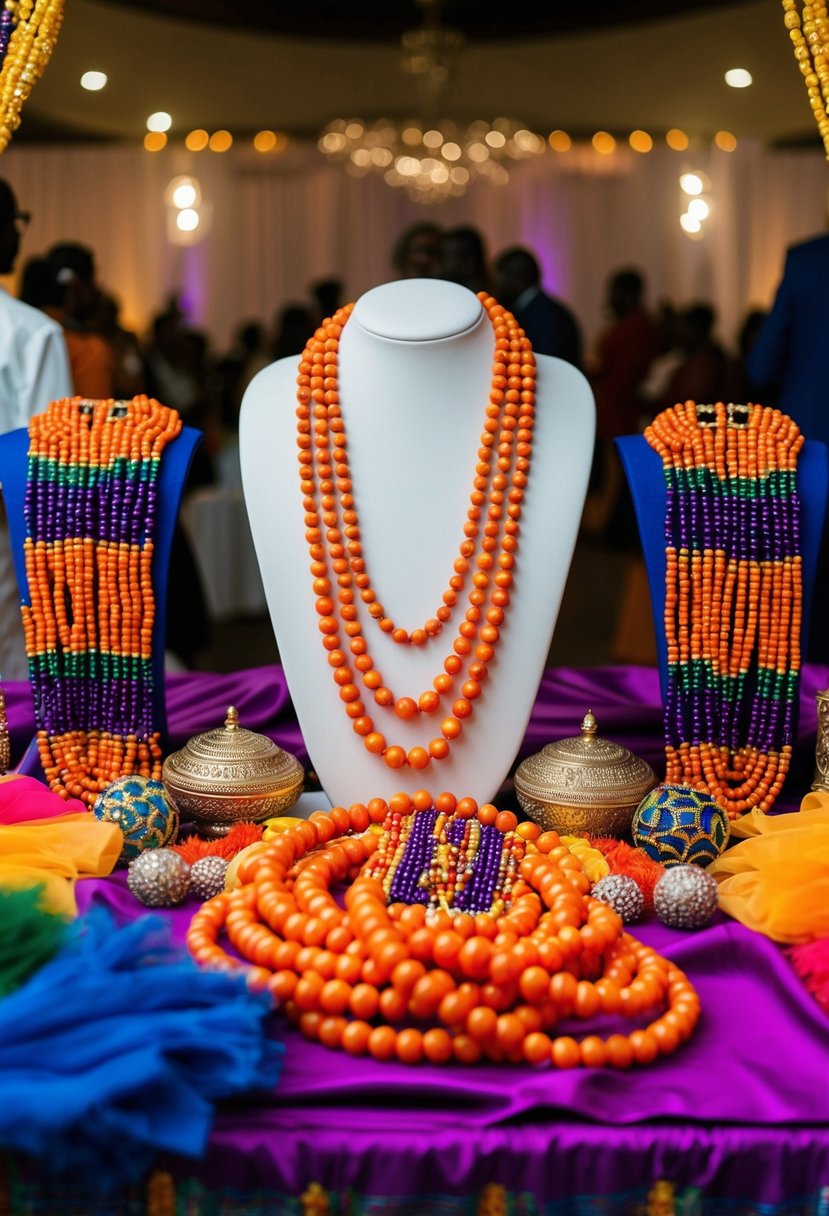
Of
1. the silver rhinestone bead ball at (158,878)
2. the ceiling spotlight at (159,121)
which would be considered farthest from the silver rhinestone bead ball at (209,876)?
the ceiling spotlight at (159,121)

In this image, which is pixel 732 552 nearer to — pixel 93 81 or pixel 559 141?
pixel 93 81

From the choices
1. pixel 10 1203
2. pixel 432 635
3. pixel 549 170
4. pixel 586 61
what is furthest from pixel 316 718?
pixel 549 170

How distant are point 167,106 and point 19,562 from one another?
25.4 ft

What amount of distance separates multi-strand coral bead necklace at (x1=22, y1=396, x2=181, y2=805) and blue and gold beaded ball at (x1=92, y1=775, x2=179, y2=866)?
0.57 feet

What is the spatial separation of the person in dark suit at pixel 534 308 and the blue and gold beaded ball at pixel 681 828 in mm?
2291

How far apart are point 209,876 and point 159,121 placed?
861cm

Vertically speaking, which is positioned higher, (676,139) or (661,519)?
(676,139)

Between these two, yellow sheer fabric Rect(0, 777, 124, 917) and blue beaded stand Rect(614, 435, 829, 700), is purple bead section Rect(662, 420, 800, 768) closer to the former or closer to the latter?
blue beaded stand Rect(614, 435, 829, 700)

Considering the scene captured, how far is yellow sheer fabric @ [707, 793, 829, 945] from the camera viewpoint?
129cm

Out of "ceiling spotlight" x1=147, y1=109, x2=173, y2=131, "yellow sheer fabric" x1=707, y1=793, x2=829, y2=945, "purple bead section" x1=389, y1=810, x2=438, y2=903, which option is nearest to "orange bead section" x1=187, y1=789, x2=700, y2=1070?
"purple bead section" x1=389, y1=810, x2=438, y2=903

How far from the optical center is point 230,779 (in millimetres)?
1485

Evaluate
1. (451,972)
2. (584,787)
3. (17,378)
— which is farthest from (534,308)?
(451,972)

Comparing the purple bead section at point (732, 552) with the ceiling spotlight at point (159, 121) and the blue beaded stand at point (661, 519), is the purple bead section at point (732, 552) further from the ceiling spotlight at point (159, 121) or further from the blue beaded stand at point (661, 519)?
the ceiling spotlight at point (159, 121)

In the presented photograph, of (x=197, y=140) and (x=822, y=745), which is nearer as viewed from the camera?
(x=822, y=745)
